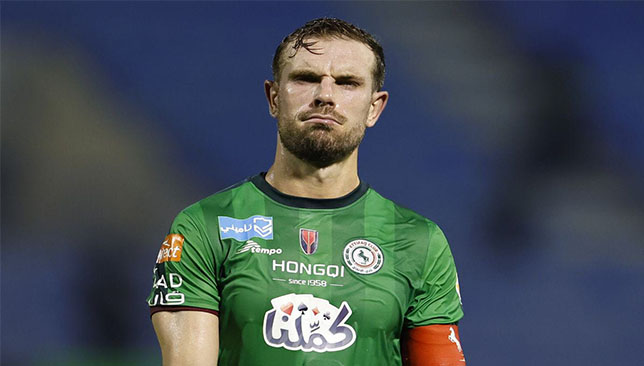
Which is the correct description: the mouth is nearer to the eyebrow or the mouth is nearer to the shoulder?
the eyebrow

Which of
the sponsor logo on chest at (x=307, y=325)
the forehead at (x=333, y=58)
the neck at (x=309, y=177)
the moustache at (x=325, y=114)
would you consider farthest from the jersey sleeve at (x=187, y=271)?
the forehead at (x=333, y=58)

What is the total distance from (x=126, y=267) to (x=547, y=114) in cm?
293

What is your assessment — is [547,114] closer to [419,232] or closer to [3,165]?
[419,232]

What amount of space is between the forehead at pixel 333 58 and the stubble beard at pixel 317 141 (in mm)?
171

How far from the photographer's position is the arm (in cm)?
239

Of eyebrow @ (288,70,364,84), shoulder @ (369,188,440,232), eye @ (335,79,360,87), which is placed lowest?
shoulder @ (369,188,440,232)

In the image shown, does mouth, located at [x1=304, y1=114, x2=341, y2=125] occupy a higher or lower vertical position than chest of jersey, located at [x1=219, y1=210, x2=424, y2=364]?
higher

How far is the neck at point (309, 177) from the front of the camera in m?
2.70

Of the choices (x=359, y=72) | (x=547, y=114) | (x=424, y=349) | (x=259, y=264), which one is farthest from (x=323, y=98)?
(x=547, y=114)

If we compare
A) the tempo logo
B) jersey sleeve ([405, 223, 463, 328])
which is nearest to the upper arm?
jersey sleeve ([405, 223, 463, 328])

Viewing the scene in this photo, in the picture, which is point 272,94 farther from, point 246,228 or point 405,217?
point 405,217

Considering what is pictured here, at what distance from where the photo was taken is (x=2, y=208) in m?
5.48

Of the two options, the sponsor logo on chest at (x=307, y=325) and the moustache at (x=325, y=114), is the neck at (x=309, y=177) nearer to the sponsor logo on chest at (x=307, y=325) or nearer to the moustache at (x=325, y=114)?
the moustache at (x=325, y=114)

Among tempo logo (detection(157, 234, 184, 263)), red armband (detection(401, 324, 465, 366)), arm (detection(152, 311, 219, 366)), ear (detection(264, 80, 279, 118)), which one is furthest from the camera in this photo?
ear (detection(264, 80, 279, 118))
